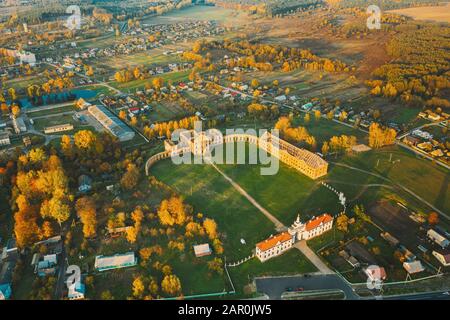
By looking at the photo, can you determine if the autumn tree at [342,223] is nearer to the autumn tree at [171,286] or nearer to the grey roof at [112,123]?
the autumn tree at [171,286]

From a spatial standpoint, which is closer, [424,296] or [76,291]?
[424,296]

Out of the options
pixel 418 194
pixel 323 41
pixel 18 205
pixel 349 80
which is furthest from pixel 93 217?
pixel 323 41

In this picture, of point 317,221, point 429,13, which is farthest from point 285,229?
point 429,13

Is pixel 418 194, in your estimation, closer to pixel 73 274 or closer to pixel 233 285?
pixel 233 285

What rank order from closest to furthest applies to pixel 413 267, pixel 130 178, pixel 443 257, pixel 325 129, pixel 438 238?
pixel 413 267 → pixel 443 257 → pixel 438 238 → pixel 130 178 → pixel 325 129

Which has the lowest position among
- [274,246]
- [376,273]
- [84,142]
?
[376,273]

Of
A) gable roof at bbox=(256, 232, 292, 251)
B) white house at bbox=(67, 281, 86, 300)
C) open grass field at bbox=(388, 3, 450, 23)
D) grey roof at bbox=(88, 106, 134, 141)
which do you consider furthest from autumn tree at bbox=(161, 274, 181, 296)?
open grass field at bbox=(388, 3, 450, 23)

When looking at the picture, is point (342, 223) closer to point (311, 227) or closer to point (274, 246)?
point (311, 227)
